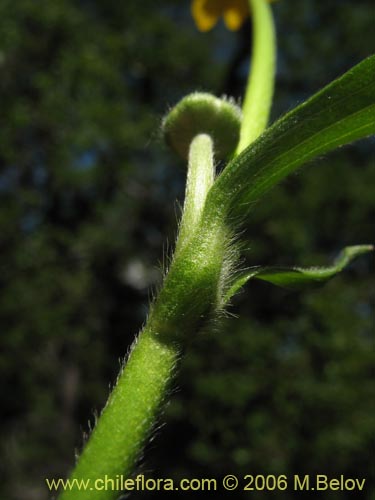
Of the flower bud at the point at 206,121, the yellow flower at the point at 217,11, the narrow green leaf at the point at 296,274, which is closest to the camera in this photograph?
the narrow green leaf at the point at 296,274

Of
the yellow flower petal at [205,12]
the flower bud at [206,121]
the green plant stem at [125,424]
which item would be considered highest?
the yellow flower petal at [205,12]

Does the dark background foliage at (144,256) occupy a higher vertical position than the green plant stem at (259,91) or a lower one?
higher

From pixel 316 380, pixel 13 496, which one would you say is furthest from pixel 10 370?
pixel 316 380

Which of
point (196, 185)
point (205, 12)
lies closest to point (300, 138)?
point (196, 185)

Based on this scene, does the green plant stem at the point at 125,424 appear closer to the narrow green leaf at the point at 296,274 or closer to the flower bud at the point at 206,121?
the narrow green leaf at the point at 296,274

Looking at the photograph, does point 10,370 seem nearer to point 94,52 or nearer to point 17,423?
point 17,423

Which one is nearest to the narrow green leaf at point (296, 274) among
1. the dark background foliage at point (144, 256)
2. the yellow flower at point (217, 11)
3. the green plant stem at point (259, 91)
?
the green plant stem at point (259, 91)

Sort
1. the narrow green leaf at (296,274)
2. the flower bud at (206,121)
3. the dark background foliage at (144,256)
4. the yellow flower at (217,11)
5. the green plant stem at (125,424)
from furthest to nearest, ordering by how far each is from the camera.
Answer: the dark background foliage at (144,256), the yellow flower at (217,11), the flower bud at (206,121), the narrow green leaf at (296,274), the green plant stem at (125,424)
